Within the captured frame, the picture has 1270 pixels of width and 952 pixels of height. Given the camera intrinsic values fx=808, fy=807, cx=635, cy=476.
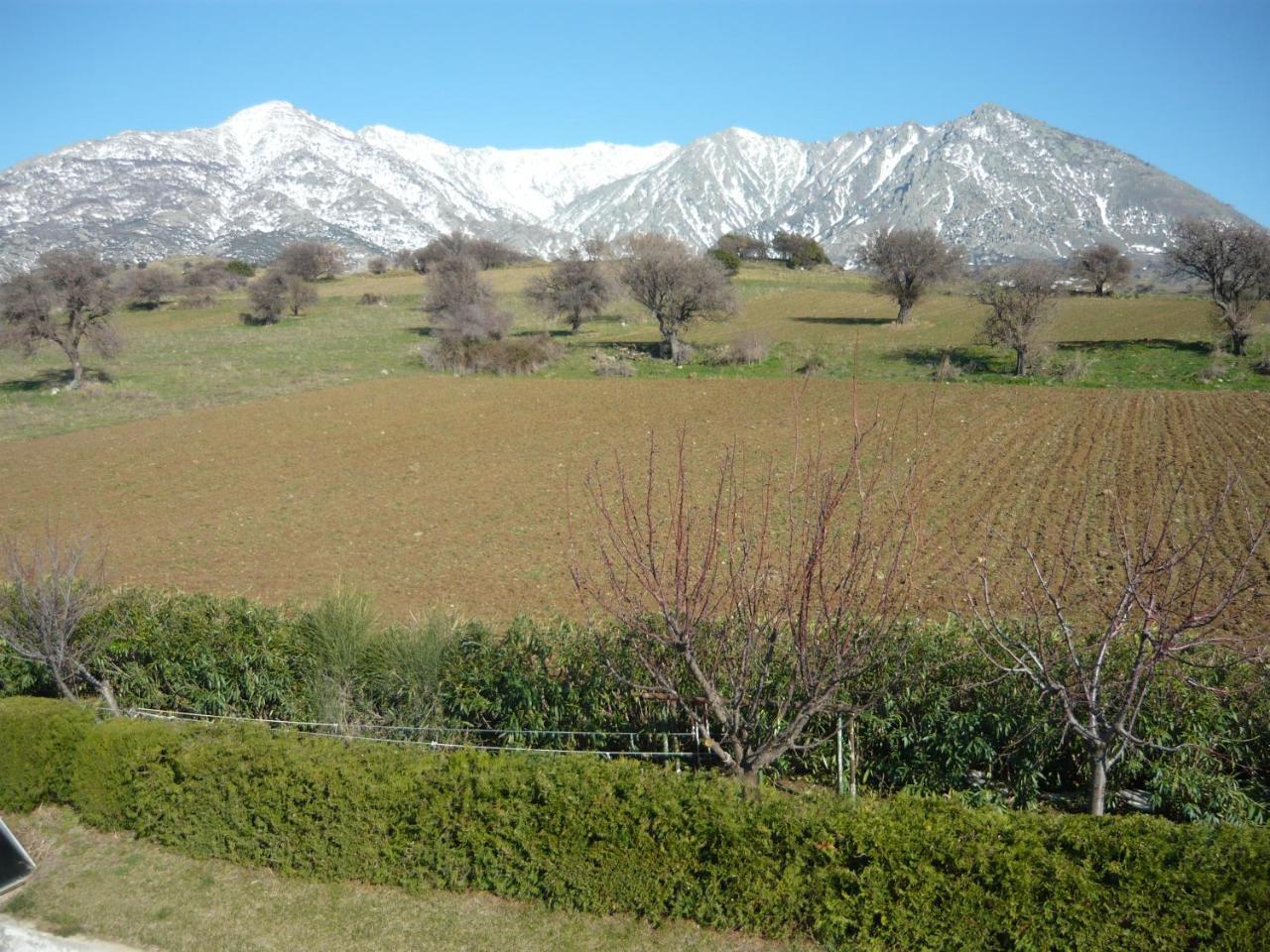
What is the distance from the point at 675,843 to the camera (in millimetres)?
5906

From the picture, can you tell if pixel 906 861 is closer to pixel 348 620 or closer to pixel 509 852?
pixel 509 852

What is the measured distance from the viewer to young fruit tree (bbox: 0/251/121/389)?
39.7 m

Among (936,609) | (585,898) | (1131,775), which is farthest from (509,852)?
(936,609)

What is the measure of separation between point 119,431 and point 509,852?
30.6 meters

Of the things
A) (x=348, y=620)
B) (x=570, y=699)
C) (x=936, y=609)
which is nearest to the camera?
(x=570, y=699)

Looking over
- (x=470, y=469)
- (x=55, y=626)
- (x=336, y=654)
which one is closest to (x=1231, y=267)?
(x=470, y=469)

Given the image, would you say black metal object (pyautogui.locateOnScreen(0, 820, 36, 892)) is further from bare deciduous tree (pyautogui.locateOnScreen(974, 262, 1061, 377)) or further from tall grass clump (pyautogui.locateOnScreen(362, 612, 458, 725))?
bare deciduous tree (pyautogui.locateOnScreen(974, 262, 1061, 377))

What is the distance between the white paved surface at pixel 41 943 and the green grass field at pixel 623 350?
23575 millimetres

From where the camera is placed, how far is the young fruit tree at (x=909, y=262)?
158 feet

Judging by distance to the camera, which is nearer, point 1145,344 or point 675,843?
point 675,843

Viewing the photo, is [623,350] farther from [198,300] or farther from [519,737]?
[198,300]

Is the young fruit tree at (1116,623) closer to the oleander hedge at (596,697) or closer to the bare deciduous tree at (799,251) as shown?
the oleander hedge at (596,697)

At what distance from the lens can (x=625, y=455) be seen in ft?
78.2

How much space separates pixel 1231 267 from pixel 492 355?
36109 mm
